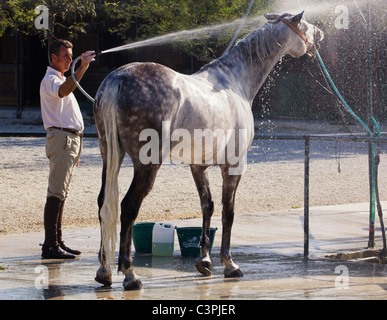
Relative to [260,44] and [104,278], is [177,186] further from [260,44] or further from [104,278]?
[104,278]

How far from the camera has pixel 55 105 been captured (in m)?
6.04

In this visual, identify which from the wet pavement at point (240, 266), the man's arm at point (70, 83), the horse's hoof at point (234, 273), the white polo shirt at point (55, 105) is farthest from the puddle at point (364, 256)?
the man's arm at point (70, 83)

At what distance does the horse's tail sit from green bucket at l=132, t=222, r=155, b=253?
1260mm

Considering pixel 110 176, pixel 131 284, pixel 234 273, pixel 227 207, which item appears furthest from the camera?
pixel 227 207

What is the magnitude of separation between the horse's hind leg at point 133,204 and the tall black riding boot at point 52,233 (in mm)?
1204

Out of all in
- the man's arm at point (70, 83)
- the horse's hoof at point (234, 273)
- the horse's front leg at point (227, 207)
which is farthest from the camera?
the man's arm at point (70, 83)

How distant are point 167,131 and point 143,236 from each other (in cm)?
169

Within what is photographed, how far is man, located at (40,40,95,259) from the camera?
236 inches

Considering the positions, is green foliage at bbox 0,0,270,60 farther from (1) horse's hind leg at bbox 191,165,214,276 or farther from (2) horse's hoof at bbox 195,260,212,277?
(2) horse's hoof at bbox 195,260,212,277

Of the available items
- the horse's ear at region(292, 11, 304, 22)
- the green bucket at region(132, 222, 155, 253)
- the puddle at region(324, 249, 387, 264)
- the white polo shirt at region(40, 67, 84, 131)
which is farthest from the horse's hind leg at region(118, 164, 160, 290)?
the puddle at region(324, 249, 387, 264)

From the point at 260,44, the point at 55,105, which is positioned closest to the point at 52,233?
the point at 55,105

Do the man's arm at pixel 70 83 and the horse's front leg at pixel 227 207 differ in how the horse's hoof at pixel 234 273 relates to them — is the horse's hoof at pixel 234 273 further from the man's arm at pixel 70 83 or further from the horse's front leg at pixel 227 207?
the man's arm at pixel 70 83

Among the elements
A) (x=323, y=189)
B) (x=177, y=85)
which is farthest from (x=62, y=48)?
(x=323, y=189)

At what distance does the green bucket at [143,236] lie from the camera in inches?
247
